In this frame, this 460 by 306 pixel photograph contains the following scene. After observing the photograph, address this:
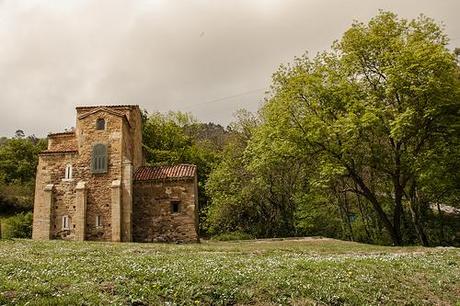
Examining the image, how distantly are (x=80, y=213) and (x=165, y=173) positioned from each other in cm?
697

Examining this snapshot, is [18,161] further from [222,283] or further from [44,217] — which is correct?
[222,283]

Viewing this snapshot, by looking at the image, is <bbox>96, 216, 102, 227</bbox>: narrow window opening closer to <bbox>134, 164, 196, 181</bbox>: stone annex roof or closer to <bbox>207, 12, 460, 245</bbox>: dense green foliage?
<bbox>134, 164, 196, 181</bbox>: stone annex roof

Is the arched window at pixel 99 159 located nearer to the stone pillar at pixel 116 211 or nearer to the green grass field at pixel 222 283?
the stone pillar at pixel 116 211

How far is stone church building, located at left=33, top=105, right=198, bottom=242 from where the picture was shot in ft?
103

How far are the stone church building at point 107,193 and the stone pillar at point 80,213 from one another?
7 centimetres

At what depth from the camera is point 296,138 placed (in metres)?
31.1

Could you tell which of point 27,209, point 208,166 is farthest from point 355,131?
point 27,209

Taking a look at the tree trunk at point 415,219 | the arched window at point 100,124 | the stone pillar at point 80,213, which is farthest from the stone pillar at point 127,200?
the tree trunk at point 415,219

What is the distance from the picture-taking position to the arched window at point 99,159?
3231cm

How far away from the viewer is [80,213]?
31.1 meters

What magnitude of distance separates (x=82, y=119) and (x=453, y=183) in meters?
28.3

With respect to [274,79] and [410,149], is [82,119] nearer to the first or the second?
[274,79]

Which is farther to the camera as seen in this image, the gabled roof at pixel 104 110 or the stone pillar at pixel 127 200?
the gabled roof at pixel 104 110

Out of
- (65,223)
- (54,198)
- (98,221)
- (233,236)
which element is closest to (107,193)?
(98,221)
